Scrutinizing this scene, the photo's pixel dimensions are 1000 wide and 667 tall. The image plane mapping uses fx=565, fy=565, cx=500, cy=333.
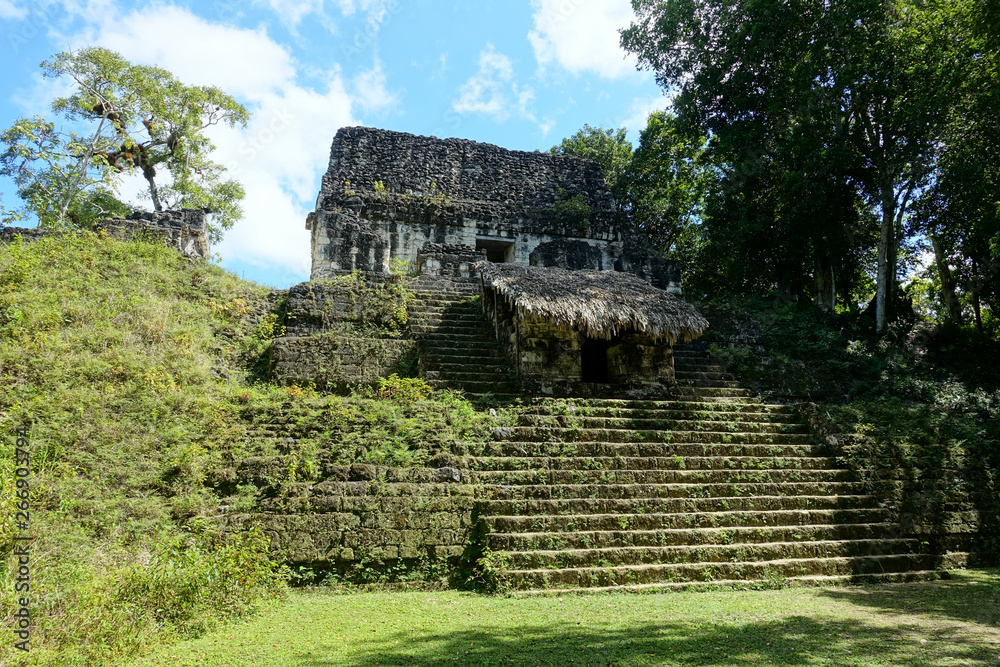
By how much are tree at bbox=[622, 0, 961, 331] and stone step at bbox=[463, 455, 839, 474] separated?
7.09 meters

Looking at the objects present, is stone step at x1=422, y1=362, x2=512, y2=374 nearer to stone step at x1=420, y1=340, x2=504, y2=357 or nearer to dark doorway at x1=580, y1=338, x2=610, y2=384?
stone step at x1=420, y1=340, x2=504, y2=357

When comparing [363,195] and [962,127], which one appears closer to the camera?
[962,127]

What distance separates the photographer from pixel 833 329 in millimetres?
11766

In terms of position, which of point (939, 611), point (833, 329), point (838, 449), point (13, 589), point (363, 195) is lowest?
point (939, 611)

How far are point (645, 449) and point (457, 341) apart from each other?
11.7ft

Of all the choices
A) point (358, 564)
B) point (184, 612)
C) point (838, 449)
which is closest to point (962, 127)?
point (838, 449)

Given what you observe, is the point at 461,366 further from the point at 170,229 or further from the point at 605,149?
the point at 605,149

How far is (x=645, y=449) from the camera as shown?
21.9 ft

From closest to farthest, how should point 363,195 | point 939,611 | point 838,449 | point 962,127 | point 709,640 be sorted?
point 709,640
point 939,611
point 838,449
point 962,127
point 363,195

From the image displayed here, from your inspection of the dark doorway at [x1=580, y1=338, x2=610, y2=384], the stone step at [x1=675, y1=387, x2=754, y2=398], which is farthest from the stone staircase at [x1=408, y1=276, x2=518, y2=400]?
the stone step at [x1=675, y1=387, x2=754, y2=398]

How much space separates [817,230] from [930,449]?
7340 millimetres

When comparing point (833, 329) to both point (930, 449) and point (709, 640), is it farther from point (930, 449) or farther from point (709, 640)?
point (709, 640)

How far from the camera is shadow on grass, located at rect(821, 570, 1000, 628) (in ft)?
14.3

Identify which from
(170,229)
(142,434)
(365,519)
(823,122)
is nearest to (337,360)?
(142,434)
